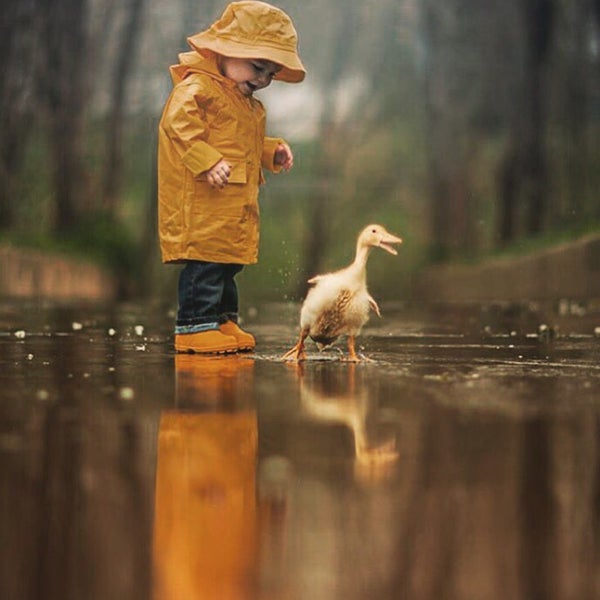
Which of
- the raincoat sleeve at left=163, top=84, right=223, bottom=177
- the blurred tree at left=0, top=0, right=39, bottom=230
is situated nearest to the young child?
the raincoat sleeve at left=163, top=84, right=223, bottom=177

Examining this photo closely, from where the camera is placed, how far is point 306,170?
597 inches

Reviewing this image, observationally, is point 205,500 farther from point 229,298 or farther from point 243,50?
point 229,298

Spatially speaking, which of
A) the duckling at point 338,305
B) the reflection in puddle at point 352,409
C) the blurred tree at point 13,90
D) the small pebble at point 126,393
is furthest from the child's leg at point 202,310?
the blurred tree at point 13,90

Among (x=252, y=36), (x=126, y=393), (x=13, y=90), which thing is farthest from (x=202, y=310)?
(x=13, y=90)

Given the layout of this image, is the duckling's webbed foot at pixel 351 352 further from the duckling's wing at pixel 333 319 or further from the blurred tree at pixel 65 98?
the blurred tree at pixel 65 98

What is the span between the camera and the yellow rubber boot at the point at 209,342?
474 cm

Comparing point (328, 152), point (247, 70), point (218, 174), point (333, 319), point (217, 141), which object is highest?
point (328, 152)

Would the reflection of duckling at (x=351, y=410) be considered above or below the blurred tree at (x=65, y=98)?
below

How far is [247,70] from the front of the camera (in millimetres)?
4777

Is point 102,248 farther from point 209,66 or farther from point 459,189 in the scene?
point 209,66

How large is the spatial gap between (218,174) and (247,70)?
20.0 inches

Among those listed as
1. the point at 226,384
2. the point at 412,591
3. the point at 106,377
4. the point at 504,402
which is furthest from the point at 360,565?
the point at 106,377

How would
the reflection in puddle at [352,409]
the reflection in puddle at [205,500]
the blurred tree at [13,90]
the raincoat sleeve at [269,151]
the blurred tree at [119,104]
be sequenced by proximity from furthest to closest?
the blurred tree at [119,104]
the blurred tree at [13,90]
the raincoat sleeve at [269,151]
the reflection in puddle at [352,409]
the reflection in puddle at [205,500]

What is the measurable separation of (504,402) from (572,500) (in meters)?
1.16
